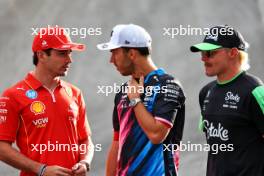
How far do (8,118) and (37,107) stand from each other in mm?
239

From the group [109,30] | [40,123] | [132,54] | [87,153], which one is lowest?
[87,153]

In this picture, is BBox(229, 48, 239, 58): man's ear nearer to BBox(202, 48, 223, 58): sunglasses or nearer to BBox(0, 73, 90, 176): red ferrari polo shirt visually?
BBox(202, 48, 223, 58): sunglasses

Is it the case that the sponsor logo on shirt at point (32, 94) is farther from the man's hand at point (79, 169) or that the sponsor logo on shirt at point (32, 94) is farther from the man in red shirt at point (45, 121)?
the man's hand at point (79, 169)

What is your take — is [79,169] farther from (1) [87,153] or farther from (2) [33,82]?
(2) [33,82]

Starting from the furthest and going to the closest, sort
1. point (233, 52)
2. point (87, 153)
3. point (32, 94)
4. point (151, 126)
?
point (87, 153), point (32, 94), point (233, 52), point (151, 126)

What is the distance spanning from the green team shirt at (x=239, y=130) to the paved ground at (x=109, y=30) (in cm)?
462

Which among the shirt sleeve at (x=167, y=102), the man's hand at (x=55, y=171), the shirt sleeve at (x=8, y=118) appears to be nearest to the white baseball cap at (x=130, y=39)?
the shirt sleeve at (x=167, y=102)

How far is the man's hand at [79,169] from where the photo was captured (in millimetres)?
5906

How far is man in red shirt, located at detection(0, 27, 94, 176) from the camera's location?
5.87m

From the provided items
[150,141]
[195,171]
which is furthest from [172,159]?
[195,171]

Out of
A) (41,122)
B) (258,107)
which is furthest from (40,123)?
(258,107)

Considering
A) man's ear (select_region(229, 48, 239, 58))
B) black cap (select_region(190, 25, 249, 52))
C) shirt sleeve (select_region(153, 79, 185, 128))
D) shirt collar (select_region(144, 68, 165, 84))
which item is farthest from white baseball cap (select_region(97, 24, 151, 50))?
man's ear (select_region(229, 48, 239, 58))

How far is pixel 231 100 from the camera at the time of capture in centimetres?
559

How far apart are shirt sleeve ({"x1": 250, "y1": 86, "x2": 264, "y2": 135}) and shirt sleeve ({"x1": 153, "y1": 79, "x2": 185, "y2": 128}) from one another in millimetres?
550
